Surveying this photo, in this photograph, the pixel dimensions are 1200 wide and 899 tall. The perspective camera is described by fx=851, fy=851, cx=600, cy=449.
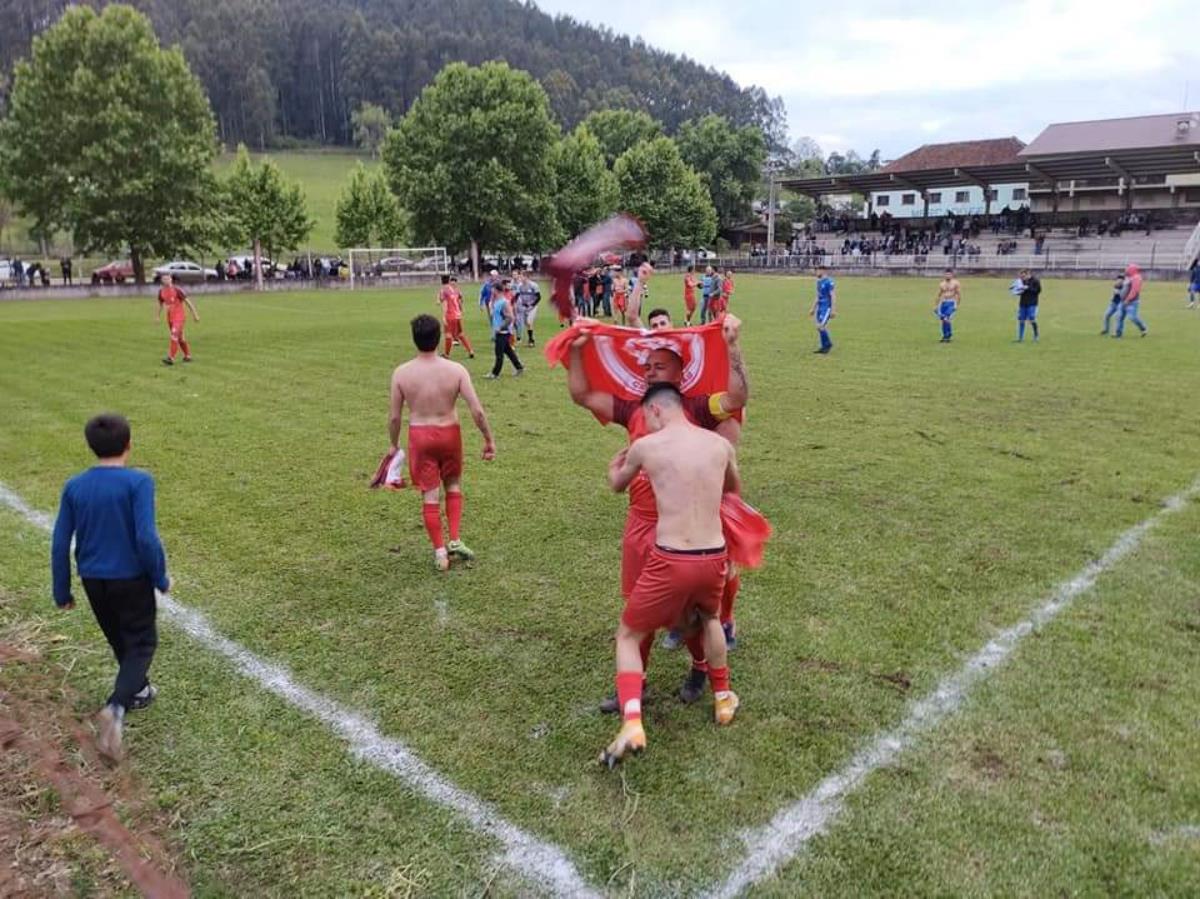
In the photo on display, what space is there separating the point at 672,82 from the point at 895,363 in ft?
491

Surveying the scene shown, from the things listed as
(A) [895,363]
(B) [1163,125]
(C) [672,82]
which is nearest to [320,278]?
(A) [895,363]

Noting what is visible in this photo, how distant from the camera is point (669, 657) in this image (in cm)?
507

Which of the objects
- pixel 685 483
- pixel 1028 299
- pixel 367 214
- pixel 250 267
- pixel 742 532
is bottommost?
pixel 742 532

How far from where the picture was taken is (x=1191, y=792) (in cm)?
367

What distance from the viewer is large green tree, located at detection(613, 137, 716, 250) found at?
63.1 m

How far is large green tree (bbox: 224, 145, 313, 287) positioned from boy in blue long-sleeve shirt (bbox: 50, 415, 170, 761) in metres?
51.9

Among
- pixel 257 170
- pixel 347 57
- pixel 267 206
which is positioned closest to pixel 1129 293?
pixel 267 206

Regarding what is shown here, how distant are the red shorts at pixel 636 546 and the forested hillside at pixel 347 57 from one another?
379ft

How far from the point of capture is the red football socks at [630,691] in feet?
12.7

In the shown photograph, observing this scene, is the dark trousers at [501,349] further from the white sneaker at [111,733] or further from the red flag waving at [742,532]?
the white sneaker at [111,733]

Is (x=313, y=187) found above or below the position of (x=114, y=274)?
above

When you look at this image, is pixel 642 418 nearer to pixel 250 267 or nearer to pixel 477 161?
pixel 477 161

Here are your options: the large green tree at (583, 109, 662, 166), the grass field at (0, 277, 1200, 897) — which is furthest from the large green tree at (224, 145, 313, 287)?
the grass field at (0, 277, 1200, 897)

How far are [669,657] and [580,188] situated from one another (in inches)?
2250
